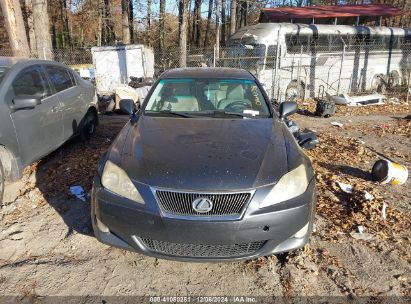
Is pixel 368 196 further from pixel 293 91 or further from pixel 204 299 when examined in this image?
pixel 293 91

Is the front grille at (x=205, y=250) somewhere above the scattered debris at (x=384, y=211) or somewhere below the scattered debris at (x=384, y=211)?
above

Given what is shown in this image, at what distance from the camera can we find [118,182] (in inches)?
105

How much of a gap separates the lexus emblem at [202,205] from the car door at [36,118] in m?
2.79

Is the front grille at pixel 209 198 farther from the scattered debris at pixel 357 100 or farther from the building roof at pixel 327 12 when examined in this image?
the building roof at pixel 327 12

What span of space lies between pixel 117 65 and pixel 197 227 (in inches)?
522

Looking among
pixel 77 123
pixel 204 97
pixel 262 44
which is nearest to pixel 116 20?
pixel 262 44

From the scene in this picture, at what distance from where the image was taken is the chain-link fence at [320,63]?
1253 centimetres

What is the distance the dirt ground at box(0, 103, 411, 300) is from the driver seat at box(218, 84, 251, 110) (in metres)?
1.59

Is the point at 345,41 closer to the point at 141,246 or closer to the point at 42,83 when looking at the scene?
the point at 42,83

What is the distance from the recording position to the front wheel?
6311 mm

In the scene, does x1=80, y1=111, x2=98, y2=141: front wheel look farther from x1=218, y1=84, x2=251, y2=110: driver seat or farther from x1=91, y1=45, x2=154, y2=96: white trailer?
x1=91, y1=45, x2=154, y2=96: white trailer

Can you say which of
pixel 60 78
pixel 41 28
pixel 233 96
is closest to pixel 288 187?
pixel 233 96

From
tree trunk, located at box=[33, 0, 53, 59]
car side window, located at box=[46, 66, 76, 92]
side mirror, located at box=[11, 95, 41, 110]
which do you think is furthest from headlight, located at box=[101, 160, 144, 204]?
tree trunk, located at box=[33, 0, 53, 59]

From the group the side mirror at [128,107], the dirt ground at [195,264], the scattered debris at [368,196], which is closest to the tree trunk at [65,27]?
the side mirror at [128,107]
